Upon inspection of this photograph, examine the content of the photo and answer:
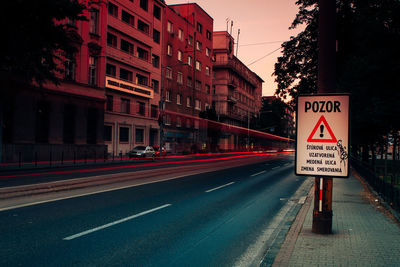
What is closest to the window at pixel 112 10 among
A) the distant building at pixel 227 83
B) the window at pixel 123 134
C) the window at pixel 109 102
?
the window at pixel 109 102

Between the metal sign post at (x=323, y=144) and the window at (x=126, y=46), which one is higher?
the window at (x=126, y=46)

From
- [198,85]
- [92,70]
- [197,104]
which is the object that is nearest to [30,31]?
[92,70]

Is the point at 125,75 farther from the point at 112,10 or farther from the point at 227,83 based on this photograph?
the point at 227,83

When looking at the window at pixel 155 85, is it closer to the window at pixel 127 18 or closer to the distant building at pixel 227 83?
the window at pixel 127 18

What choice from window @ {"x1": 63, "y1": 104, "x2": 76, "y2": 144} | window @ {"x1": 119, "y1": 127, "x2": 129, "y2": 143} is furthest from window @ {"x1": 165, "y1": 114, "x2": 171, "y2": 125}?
window @ {"x1": 63, "y1": 104, "x2": 76, "y2": 144}

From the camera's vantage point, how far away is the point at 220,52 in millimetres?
74312

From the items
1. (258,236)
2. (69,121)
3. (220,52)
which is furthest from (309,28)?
(220,52)

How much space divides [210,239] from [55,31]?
40.8ft

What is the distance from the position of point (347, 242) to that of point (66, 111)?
29995mm

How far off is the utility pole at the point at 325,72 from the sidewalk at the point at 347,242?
0.33 meters

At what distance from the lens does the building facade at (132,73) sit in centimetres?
3853

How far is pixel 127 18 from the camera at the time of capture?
4181 cm

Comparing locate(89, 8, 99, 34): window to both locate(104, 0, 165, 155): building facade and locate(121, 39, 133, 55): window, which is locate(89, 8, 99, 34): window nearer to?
locate(104, 0, 165, 155): building facade

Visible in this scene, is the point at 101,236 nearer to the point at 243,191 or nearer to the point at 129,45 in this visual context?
the point at 243,191
